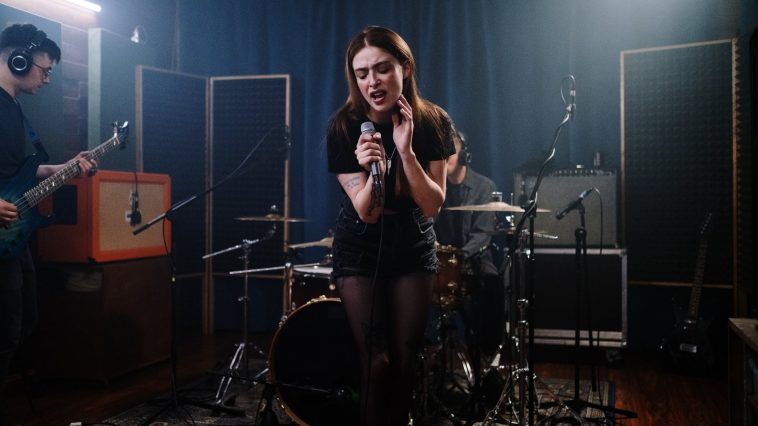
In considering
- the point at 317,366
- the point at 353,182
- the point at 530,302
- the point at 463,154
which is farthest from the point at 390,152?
the point at 463,154

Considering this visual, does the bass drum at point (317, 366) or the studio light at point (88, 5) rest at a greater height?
the studio light at point (88, 5)

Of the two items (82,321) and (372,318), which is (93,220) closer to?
(82,321)

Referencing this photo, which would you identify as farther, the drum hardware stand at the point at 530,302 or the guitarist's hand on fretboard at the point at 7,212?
the guitarist's hand on fretboard at the point at 7,212

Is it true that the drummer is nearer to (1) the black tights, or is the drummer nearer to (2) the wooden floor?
(2) the wooden floor

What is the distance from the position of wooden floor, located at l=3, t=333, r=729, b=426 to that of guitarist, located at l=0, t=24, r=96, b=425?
1.13 feet

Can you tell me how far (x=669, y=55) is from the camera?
4.84 m

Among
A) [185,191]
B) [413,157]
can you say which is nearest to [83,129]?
[185,191]

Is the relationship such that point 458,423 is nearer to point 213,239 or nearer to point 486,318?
point 486,318

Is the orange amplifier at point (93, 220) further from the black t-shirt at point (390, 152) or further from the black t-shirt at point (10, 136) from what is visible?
the black t-shirt at point (390, 152)

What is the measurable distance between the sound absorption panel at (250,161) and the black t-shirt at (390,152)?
354 cm

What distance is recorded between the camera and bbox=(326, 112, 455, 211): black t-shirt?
2.04 meters

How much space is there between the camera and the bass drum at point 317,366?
2.89 meters

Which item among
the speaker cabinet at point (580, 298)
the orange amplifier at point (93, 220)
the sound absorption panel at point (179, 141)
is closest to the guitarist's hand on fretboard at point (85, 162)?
the orange amplifier at point (93, 220)

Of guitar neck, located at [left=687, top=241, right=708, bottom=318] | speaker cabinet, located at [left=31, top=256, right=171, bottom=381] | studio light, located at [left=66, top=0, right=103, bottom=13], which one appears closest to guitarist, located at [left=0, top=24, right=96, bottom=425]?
speaker cabinet, located at [left=31, top=256, right=171, bottom=381]
